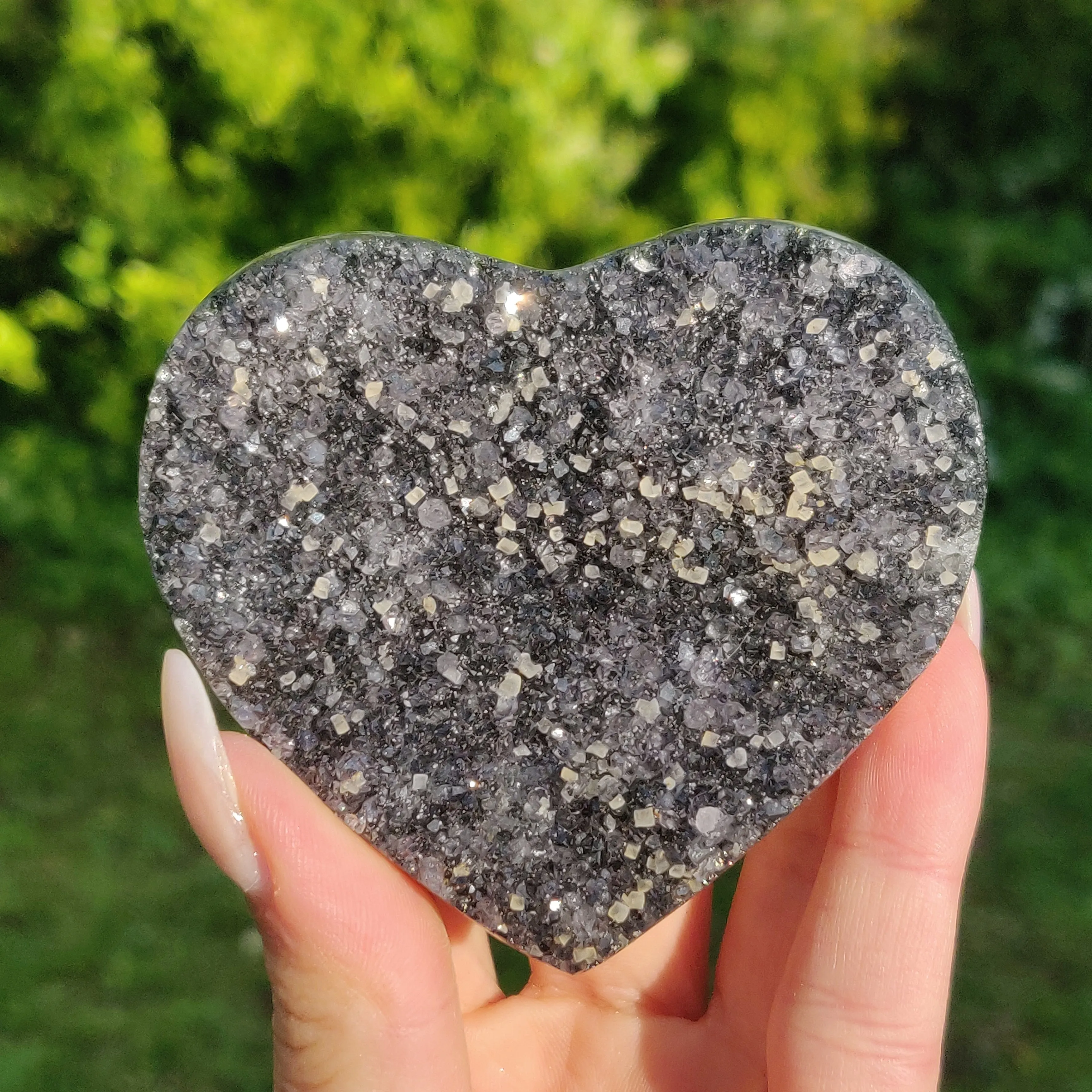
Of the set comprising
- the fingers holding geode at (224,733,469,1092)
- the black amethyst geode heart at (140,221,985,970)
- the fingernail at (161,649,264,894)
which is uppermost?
the black amethyst geode heart at (140,221,985,970)

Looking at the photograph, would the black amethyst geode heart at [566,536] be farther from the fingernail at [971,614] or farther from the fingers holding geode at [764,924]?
the fingers holding geode at [764,924]

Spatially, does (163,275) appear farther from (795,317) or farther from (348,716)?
(795,317)

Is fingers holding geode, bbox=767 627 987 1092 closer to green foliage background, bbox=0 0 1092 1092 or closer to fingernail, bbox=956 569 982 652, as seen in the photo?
fingernail, bbox=956 569 982 652

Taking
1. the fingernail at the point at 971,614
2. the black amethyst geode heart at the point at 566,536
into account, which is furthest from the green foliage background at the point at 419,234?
the fingernail at the point at 971,614

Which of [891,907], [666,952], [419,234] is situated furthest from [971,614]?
[419,234]

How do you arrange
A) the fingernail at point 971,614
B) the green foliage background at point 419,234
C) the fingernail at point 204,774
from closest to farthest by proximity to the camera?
the fingernail at point 204,774 → the fingernail at point 971,614 → the green foliage background at point 419,234

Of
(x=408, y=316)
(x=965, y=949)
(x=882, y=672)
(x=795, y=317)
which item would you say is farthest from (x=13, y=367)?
(x=965, y=949)

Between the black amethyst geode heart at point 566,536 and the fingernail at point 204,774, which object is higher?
the black amethyst geode heart at point 566,536

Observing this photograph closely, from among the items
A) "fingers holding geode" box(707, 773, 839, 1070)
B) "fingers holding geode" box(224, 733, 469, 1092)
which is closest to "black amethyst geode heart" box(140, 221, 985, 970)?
"fingers holding geode" box(224, 733, 469, 1092)
